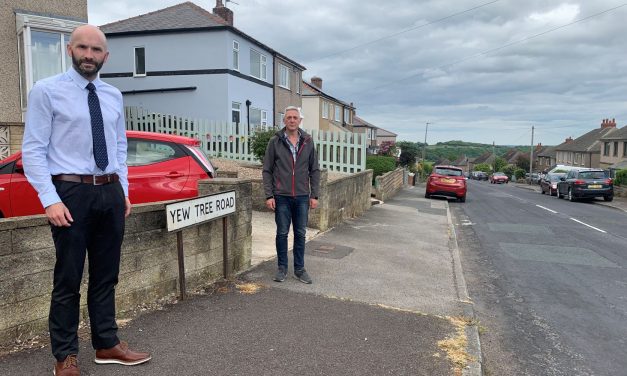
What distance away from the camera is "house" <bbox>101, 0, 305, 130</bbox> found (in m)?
20.0

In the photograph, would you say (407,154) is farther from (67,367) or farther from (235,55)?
(67,367)

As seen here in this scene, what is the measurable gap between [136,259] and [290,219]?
72.7 inches

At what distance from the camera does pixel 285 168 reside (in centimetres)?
501

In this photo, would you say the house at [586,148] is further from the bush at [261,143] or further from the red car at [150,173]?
the red car at [150,173]

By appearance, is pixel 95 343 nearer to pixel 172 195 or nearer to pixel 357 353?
pixel 357 353

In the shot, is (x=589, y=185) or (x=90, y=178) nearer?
(x=90, y=178)

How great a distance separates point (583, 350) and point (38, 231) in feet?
15.3

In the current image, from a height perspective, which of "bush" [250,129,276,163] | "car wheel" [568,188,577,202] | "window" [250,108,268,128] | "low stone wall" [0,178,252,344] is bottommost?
"car wheel" [568,188,577,202]

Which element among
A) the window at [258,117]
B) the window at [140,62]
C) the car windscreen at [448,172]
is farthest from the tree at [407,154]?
the window at [140,62]

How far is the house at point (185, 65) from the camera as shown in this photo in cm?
2002

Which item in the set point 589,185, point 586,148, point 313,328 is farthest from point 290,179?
point 586,148

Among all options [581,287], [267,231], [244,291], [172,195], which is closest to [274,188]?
[244,291]

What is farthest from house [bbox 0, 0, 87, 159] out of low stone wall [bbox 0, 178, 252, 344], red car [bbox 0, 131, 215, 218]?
low stone wall [bbox 0, 178, 252, 344]

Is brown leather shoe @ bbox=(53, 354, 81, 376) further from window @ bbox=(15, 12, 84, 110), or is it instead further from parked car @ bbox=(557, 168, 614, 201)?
parked car @ bbox=(557, 168, 614, 201)
